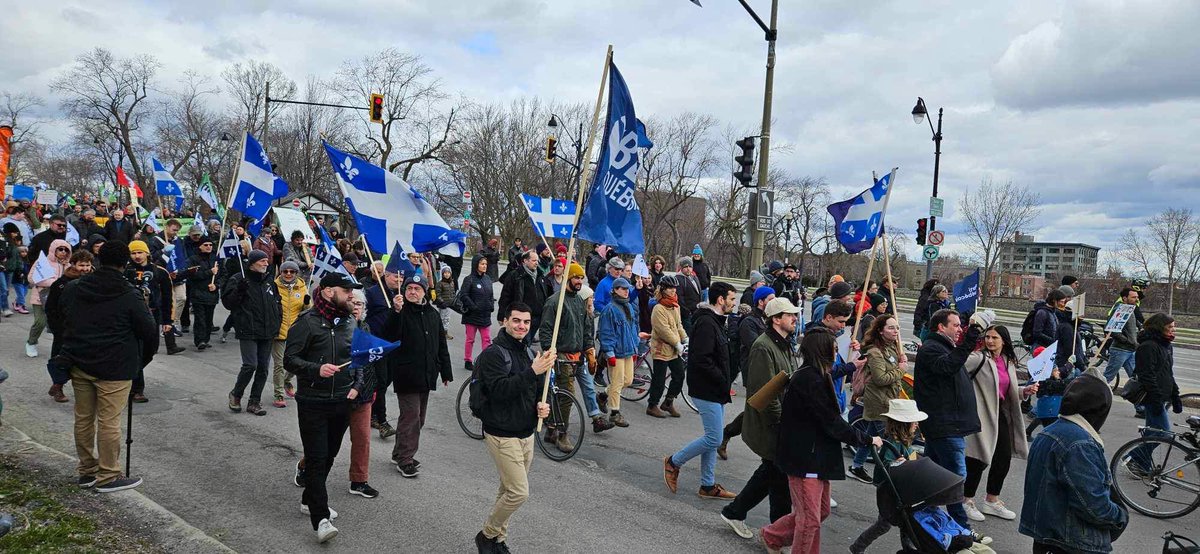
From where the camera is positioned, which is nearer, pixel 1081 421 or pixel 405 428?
pixel 1081 421

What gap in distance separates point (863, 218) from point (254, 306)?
7011mm

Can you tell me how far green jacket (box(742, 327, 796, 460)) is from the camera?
4.91 m

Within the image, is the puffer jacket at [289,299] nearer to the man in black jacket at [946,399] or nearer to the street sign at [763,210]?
the man in black jacket at [946,399]

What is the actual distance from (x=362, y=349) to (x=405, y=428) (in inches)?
54.0

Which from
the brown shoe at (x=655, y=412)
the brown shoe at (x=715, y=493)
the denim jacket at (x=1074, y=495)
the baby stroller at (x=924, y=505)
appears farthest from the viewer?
the brown shoe at (x=655, y=412)

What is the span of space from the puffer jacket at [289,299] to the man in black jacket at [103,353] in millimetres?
3056

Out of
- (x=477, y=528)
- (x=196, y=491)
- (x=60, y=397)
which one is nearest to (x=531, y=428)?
(x=477, y=528)

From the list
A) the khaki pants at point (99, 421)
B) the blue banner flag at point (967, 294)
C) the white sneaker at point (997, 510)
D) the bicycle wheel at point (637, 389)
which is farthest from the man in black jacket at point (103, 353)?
the blue banner flag at point (967, 294)

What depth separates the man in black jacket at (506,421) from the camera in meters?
4.45

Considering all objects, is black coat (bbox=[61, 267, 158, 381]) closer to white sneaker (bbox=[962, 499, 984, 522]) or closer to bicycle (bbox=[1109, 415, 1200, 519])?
white sneaker (bbox=[962, 499, 984, 522])

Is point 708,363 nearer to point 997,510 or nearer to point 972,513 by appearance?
point 972,513

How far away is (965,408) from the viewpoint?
5.38 meters

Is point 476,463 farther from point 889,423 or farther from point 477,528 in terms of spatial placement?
point 889,423

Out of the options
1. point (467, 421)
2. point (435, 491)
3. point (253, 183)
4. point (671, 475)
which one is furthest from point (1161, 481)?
point (253, 183)
